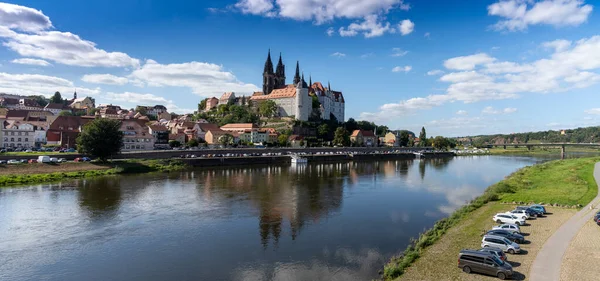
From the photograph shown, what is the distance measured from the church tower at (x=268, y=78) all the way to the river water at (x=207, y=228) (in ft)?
280

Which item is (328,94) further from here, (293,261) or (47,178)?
(293,261)

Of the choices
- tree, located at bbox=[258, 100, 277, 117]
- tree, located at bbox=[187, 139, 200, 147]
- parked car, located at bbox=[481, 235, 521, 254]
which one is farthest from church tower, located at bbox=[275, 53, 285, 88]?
parked car, located at bbox=[481, 235, 521, 254]

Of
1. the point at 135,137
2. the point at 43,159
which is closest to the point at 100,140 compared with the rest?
the point at 43,159

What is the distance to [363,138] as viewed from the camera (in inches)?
4247

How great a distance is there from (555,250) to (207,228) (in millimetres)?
16654

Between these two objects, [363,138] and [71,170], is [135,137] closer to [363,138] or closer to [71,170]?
[71,170]

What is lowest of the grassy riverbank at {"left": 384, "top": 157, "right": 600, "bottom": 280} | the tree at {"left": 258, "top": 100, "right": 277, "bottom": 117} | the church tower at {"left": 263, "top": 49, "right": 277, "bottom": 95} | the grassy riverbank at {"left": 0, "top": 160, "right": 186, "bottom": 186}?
the grassy riverbank at {"left": 384, "top": 157, "right": 600, "bottom": 280}

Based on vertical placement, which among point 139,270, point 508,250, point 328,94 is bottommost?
point 139,270

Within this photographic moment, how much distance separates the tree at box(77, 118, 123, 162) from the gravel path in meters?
44.4

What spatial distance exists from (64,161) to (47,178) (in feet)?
20.1

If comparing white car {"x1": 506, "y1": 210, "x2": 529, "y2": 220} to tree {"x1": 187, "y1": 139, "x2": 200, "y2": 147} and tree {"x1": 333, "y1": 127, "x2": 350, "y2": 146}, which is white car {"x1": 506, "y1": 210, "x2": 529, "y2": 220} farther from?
tree {"x1": 333, "y1": 127, "x2": 350, "y2": 146}

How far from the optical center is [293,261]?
16.0m

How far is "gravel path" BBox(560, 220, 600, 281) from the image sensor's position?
478 inches

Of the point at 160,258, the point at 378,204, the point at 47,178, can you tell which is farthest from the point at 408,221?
the point at 47,178
